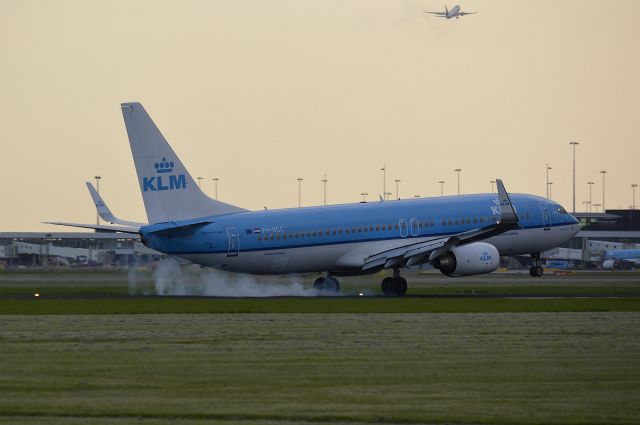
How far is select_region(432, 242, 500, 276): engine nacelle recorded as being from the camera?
6456cm

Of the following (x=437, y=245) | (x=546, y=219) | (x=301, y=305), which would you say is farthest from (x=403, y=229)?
(x=301, y=305)

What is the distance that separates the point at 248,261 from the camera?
64250 mm

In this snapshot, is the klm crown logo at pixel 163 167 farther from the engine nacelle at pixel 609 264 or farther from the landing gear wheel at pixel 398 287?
the engine nacelle at pixel 609 264

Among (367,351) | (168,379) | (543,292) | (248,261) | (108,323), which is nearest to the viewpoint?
(168,379)

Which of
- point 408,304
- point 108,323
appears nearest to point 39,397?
point 108,323

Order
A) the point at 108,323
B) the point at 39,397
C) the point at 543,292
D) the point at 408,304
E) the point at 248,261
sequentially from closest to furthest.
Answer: the point at 39,397, the point at 108,323, the point at 408,304, the point at 248,261, the point at 543,292

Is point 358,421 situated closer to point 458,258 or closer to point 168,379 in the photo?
point 168,379

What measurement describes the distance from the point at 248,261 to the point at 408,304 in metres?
12.5

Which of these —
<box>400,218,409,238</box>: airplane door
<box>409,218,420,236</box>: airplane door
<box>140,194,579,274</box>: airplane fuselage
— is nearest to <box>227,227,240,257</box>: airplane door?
<box>140,194,579,274</box>: airplane fuselage

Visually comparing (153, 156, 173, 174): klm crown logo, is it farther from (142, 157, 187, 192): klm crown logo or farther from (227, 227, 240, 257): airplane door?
(227, 227, 240, 257): airplane door

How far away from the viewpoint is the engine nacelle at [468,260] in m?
64.6

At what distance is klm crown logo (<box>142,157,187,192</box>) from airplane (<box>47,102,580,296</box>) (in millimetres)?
48

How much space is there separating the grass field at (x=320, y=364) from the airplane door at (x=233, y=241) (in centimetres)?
1019

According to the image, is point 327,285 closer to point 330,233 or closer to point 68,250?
point 330,233
